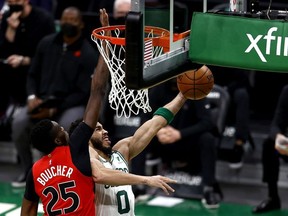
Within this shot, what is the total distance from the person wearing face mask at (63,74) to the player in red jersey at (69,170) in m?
3.33

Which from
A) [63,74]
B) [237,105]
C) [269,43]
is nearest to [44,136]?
[269,43]

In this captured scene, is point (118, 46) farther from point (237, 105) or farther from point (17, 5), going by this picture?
point (17, 5)

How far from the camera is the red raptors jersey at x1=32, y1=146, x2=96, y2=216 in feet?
20.9

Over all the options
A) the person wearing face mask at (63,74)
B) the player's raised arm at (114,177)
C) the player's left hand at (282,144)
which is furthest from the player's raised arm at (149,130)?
the person wearing face mask at (63,74)

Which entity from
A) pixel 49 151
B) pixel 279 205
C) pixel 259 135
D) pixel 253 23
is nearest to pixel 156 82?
pixel 253 23

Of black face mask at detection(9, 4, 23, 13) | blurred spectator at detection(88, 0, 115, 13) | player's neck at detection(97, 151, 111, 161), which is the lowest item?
player's neck at detection(97, 151, 111, 161)

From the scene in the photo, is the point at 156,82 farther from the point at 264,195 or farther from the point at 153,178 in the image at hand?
the point at 264,195

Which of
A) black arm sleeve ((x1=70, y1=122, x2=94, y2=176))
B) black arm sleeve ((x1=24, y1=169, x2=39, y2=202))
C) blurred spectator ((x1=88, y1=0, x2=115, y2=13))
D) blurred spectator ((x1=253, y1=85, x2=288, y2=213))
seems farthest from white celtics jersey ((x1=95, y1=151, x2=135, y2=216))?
blurred spectator ((x1=88, y1=0, x2=115, y2=13))

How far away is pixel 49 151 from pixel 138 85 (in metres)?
1.29

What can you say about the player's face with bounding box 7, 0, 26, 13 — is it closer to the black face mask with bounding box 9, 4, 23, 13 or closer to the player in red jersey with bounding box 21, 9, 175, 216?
the black face mask with bounding box 9, 4, 23, 13

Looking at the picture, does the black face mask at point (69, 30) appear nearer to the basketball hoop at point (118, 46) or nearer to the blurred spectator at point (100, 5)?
the blurred spectator at point (100, 5)

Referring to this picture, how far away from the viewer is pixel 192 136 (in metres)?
9.50

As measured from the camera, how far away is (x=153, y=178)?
237 inches

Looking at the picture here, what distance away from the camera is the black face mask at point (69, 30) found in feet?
32.2
